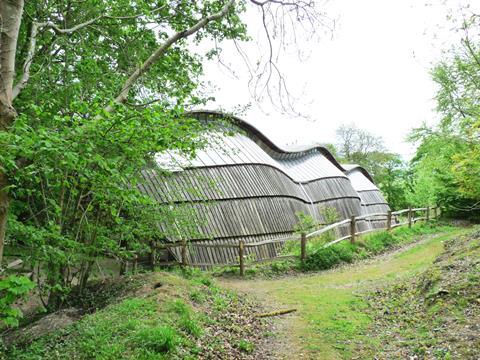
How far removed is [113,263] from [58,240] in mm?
7567

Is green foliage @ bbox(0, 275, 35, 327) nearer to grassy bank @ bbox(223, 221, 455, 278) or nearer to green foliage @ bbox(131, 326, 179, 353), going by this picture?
green foliage @ bbox(131, 326, 179, 353)

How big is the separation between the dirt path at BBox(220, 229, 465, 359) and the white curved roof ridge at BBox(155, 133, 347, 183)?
3936 millimetres

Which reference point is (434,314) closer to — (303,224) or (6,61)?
(6,61)

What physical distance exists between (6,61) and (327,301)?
7487 millimetres

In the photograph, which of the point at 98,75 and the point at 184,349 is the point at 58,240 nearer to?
the point at 184,349

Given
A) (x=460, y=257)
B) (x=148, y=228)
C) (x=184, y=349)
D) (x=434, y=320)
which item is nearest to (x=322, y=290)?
(x=460, y=257)

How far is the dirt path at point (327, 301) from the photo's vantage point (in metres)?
5.86

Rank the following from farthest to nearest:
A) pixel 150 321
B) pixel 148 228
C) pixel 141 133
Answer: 1. pixel 148 228
2. pixel 150 321
3. pixel 141 133

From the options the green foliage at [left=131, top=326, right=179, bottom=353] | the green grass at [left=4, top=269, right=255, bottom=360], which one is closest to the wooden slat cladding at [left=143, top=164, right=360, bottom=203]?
the green grass at [left=4, top=269, right=255, bottom=360]

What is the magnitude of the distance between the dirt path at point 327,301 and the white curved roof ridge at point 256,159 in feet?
12.9

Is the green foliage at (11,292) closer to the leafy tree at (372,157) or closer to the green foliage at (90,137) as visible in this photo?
the green foliage at (90,137)

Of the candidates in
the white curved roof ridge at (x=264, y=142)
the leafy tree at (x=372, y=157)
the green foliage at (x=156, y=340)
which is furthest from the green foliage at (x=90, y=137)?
the leafy tree at (x=372, y=157)

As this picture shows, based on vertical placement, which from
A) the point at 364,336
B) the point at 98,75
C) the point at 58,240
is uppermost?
the point at 98,75

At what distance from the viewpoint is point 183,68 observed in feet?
35.3
